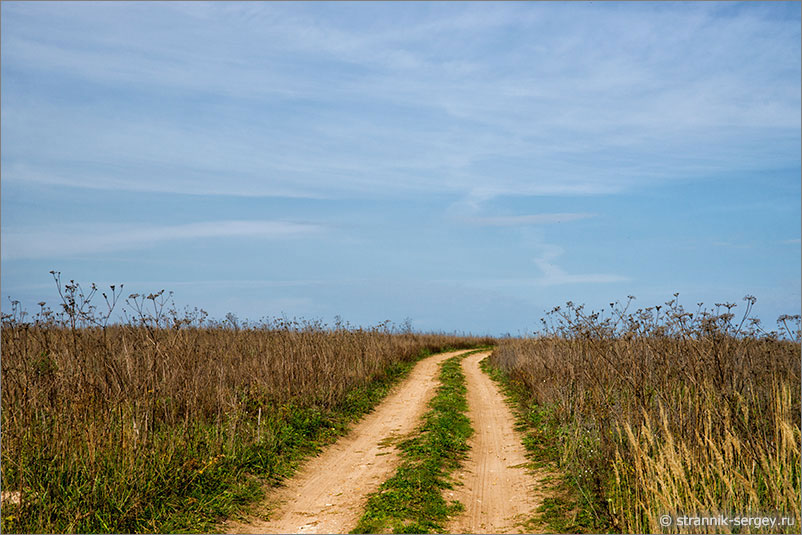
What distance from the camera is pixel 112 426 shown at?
7.04 metres

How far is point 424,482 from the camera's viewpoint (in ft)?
25.1

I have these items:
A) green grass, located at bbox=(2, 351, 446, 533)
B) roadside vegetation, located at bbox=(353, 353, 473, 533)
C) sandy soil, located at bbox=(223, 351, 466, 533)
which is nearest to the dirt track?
sandy soil, located at bbox=(223, 351, 466, 533)

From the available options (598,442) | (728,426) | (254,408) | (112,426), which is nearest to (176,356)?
(254,408)

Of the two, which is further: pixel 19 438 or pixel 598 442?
pixel 598 442

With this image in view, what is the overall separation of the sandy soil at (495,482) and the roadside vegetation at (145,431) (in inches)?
103

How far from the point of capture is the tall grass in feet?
18.0

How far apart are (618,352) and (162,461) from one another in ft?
21.4

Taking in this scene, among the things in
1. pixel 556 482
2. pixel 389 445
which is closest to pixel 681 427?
pixel 556 482

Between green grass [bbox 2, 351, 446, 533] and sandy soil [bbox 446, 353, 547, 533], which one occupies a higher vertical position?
green grass [bbox 2, 351, 446, 533]

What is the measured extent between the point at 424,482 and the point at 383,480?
0.73 m

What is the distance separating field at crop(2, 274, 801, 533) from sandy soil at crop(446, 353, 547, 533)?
1.6 inches

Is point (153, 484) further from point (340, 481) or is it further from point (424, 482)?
point (424, 482)

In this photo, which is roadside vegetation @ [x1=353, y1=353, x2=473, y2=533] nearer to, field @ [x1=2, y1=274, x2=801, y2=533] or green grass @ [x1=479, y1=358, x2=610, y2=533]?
field @ [x1=2, y1=274, x2=801, y2=533]

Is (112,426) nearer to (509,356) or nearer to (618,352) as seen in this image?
(618,352)
